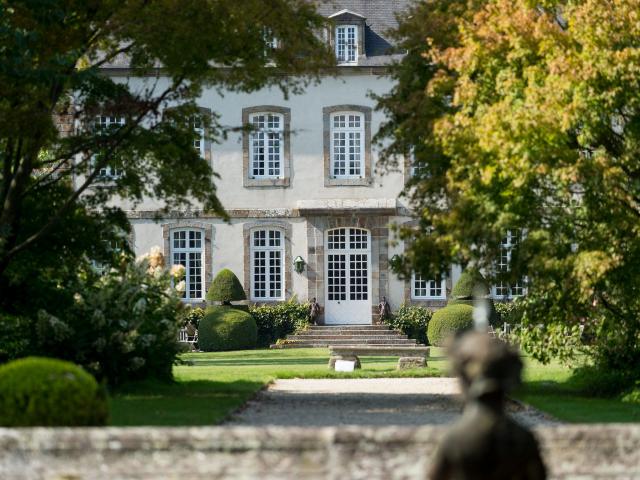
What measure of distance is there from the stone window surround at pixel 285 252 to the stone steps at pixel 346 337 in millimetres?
1461

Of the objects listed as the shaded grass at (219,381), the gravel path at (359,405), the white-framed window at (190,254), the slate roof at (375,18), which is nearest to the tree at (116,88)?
the shaded grass at (219,381)

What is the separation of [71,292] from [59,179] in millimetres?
1434

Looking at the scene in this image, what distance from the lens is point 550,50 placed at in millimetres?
13938

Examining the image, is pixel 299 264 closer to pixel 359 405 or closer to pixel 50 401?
pixel 359 405

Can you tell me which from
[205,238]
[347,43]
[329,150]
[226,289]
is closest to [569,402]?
[226,289]

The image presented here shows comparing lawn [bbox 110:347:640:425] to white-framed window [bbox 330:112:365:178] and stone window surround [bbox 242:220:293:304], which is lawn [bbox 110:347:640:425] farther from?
white-framed window [bbox 330:112:365:178]

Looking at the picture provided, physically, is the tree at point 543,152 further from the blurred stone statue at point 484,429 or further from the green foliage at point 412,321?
the green foliage at point 412,321

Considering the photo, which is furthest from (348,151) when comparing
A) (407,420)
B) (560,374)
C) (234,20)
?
(407,420)

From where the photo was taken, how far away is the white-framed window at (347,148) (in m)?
31.4

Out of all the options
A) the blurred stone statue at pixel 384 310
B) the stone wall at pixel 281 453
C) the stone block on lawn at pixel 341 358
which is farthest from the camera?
the blurred stone statue at pixel 384 310

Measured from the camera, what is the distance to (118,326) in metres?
15.6

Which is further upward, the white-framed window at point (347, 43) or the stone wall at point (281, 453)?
the white-framed window at point (347, 43)

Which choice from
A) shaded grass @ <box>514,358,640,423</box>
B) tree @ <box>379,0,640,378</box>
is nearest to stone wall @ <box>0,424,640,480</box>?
shaded grass @ <box>514,358,640,423</box>

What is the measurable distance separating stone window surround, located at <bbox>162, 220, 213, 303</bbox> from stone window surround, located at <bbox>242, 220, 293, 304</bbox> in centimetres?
86
